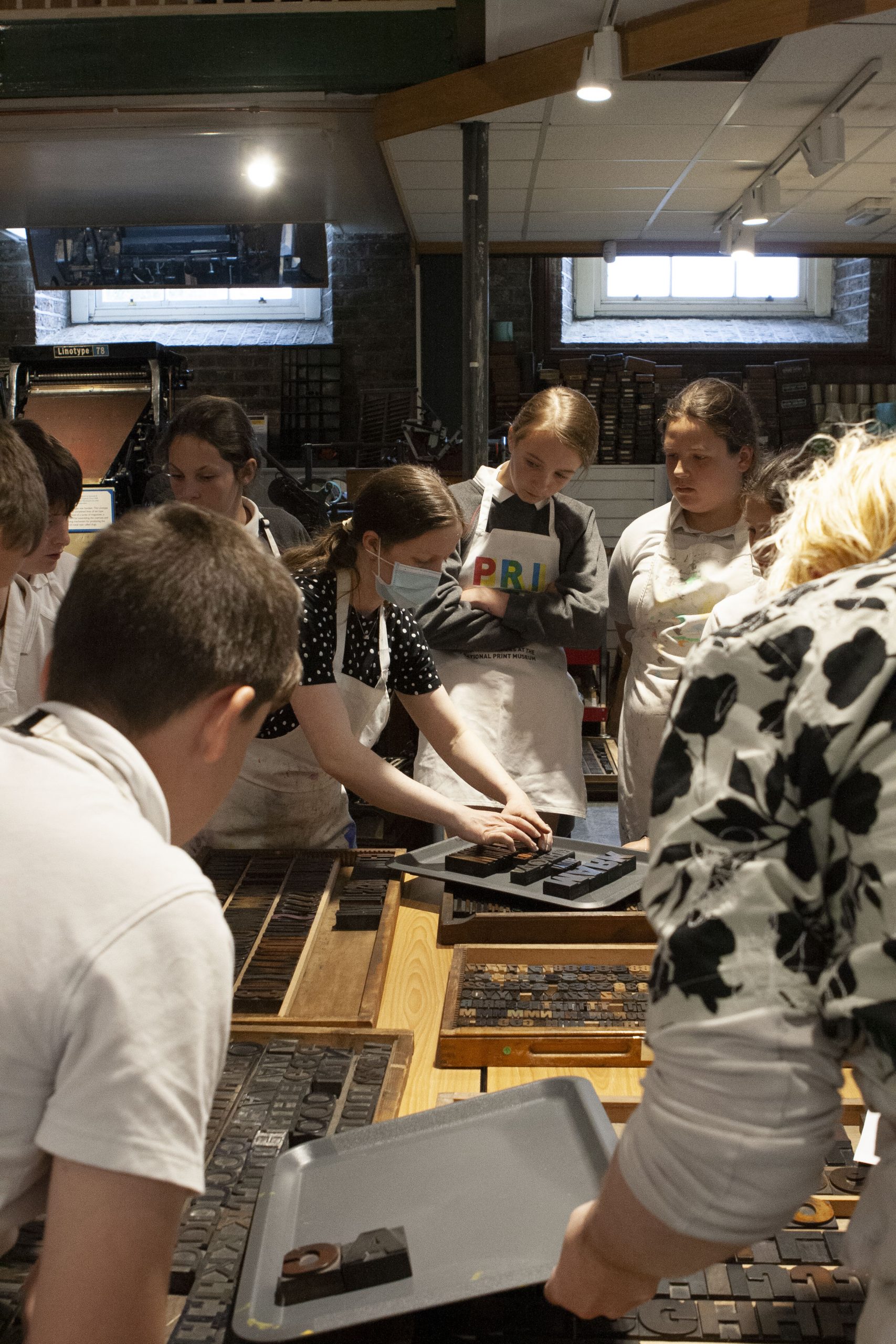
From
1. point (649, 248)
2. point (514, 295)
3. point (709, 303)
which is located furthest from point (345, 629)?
point (709, 303)

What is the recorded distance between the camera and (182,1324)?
1033 mm

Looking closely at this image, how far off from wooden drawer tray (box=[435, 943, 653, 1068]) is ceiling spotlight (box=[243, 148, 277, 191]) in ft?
16.9

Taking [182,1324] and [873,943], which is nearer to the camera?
[873,943]

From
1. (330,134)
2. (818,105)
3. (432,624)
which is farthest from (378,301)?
(432,624)

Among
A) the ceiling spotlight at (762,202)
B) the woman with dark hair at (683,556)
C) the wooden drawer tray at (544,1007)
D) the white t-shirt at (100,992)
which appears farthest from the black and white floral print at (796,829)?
the ceiling spotlight at (762,202)

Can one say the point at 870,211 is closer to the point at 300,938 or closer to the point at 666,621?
the point at 666,621

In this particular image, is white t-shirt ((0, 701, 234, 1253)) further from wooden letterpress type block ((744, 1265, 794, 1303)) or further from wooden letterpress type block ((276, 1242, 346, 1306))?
wooden letterpress type block ((744, 1265, 794, 1303))

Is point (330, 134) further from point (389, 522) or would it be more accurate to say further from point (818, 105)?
point (389, 522)

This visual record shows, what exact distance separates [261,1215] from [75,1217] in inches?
19.2

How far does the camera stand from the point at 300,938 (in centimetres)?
192

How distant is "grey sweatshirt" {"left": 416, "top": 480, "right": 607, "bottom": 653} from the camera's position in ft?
10.1

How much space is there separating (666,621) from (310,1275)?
7.09ft

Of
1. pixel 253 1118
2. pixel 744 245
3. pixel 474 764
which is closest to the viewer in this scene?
pixel 253 1118

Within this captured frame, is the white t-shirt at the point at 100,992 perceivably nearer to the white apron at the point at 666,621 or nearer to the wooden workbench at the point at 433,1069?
the wooden workbench at the point at 433,1069
